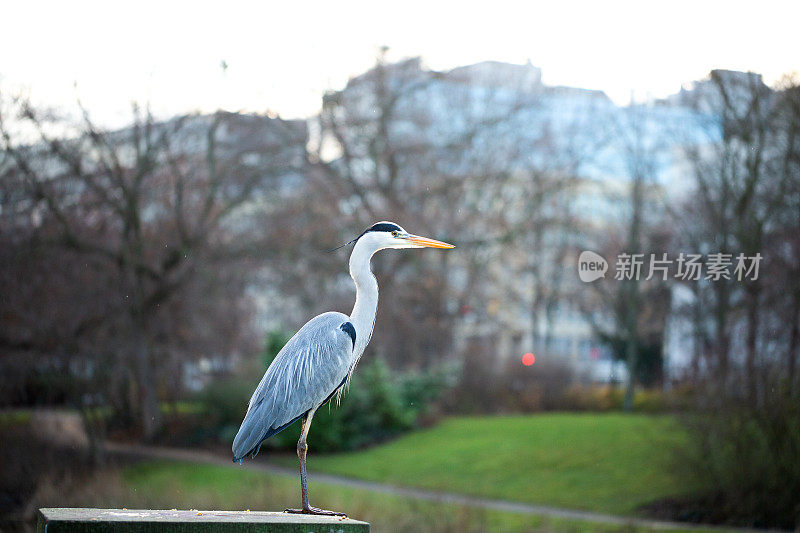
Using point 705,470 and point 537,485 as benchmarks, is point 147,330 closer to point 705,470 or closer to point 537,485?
point 537,485

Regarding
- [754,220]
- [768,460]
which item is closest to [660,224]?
[754,220]

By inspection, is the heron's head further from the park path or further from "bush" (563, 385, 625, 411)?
"bush" (563, 385, 625, 411)

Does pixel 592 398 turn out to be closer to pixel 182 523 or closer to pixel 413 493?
pixel 413 493

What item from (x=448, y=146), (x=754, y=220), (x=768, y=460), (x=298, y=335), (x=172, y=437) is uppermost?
(x=448, y=146)

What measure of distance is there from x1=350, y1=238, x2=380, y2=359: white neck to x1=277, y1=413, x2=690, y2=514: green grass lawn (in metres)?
10.1

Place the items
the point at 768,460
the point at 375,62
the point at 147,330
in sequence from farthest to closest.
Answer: the point at 375,62 < the point at 147,330 < the point at 768,460

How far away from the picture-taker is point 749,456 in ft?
38.9

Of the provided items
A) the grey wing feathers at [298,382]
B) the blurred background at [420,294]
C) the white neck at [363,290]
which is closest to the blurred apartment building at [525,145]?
the blurred background at [420,294]

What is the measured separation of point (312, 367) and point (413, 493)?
10.7 metres

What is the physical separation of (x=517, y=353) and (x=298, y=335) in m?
21.5

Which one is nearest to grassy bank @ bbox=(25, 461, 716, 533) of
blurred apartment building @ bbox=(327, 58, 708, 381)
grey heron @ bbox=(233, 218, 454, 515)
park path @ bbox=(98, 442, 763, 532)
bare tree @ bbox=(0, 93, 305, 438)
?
park path @ bbox=(98, 442, 763, 532)

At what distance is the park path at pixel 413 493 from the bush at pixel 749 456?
42cm

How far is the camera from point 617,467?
51.0 ft

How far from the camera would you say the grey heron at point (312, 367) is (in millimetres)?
4293
